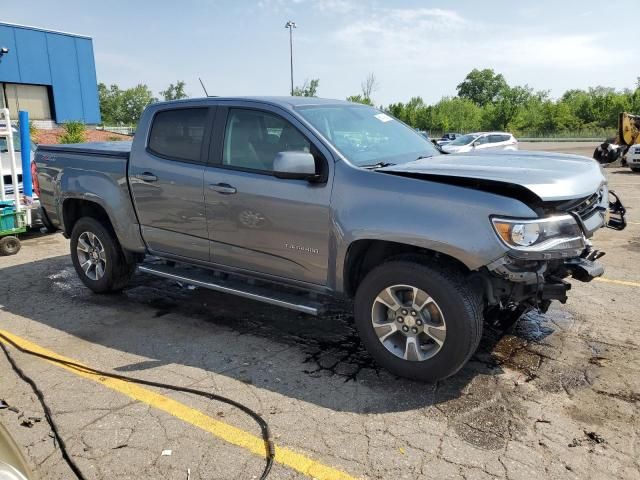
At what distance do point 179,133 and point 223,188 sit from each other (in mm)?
874

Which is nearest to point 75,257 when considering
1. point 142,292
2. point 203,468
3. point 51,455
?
point 142,292

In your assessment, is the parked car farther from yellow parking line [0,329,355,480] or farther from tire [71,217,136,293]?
yellow parking line [0,329,355,480]

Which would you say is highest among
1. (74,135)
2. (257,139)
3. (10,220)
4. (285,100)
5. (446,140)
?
(285,100)

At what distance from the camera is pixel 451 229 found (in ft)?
10.6

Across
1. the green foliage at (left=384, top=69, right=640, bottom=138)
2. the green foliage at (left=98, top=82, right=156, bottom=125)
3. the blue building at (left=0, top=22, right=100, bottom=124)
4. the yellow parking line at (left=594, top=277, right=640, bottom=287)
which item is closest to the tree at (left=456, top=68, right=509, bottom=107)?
the green foliage at (left=384, top=69, right=640, bottom=138)

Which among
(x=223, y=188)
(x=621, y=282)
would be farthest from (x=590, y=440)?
(x=621, y=282)

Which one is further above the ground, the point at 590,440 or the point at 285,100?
the point at 285,100

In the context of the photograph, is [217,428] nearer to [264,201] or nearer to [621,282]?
[264,201]

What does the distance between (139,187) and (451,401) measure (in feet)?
11.0

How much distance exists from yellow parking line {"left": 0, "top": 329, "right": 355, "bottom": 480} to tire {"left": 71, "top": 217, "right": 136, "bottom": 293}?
1.46 meters

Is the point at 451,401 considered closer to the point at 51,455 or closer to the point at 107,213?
the point at 51,455

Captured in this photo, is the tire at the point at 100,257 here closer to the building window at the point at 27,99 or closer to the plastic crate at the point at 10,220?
the plastic crate at the point at 10,220

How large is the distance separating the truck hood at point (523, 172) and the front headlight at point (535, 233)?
15 cm

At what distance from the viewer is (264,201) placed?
4051mm
